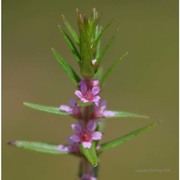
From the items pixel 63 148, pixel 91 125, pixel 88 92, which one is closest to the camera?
pixel 88 92

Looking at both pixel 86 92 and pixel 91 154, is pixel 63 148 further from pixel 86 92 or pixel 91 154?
pixel 86 92

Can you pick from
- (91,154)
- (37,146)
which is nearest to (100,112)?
(91,154)

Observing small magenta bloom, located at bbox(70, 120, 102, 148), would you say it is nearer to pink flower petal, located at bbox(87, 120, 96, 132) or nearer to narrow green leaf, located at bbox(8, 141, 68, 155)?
pink flower petal, located at bbox(87, 120, 96, 132)

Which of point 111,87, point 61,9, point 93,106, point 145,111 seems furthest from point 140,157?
point 61,9

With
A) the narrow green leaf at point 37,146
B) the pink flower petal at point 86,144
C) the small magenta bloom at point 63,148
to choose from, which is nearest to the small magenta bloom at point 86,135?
the pink flower petal at point 86,144

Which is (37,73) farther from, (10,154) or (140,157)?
(140,157)

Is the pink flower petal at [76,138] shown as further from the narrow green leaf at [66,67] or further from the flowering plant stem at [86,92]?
the narrow green leaf at [66,67]
